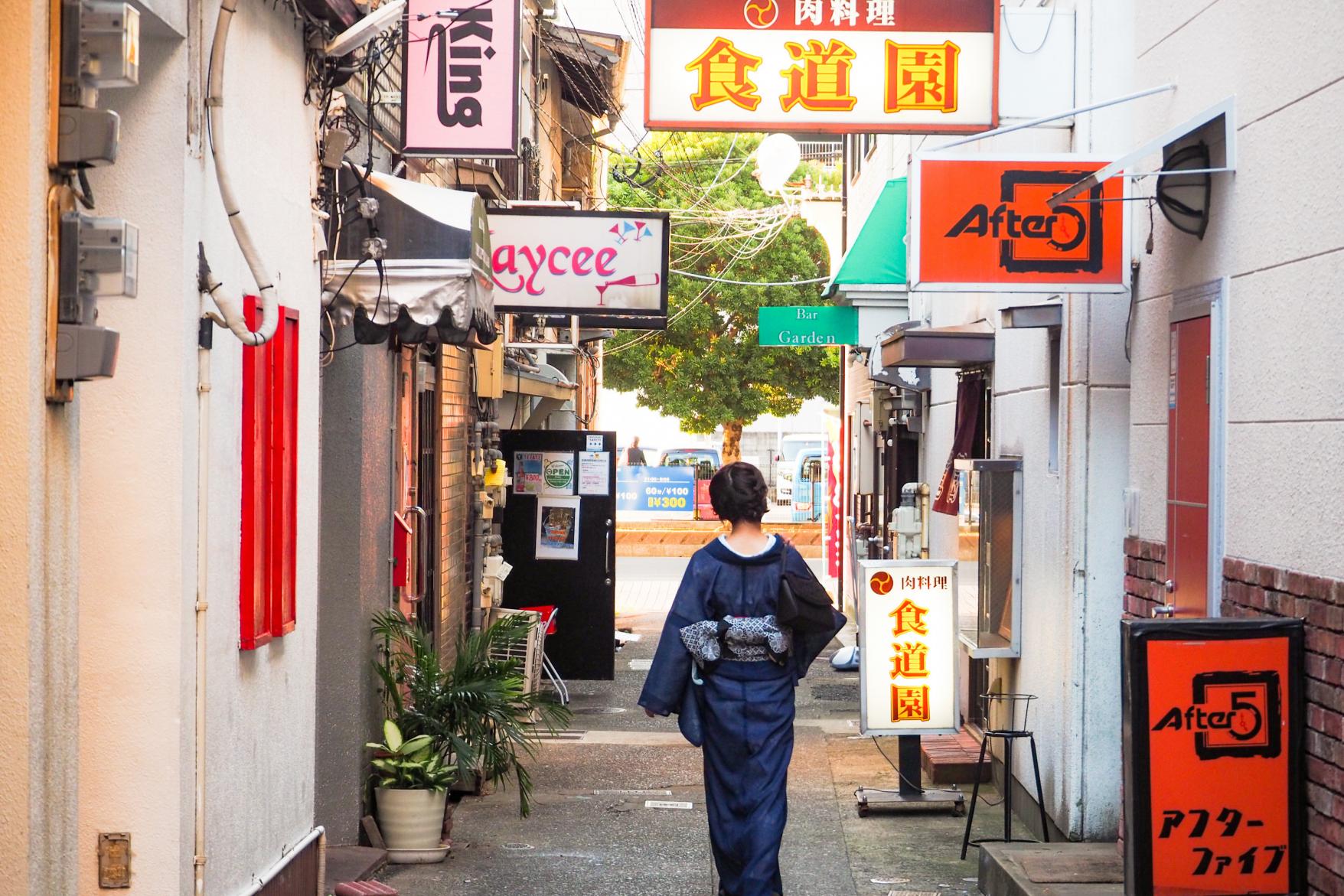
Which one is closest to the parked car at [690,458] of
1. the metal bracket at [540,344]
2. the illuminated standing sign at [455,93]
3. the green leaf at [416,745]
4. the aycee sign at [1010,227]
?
the metal bracket at [540,344]

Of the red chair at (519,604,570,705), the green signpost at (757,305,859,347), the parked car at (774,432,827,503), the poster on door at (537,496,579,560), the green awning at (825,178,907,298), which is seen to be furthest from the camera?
the parked car at (774,432,827,503)

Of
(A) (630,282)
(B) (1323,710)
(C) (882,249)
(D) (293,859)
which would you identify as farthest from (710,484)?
(C) (882,249)

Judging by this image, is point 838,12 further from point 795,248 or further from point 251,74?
point 795,248

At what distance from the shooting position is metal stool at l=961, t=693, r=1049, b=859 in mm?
7926

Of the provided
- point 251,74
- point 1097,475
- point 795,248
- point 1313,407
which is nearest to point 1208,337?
point 1313,407

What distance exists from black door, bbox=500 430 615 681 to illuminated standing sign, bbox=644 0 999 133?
7.38m

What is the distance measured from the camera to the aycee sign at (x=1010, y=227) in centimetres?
706

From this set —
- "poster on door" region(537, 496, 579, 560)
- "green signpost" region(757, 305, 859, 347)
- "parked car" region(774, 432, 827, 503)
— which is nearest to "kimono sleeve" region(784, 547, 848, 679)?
"poster on door" region(537, 496, 579, 560)

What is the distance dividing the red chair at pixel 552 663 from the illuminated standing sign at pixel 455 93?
5.87m

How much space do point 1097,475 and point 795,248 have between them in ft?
90.9

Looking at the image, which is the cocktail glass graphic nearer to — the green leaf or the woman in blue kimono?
the green leaf

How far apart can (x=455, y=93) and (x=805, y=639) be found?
3862 millimetres

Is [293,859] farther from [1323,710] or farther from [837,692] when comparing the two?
[837,692]

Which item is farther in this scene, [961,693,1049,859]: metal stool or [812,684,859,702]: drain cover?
[812,684,859,702]: drain cover
